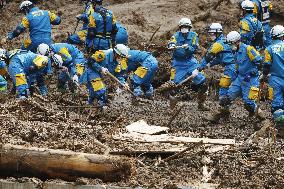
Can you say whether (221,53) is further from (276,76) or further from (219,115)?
(276,76)

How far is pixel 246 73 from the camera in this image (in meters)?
14.9

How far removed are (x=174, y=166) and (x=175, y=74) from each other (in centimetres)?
684

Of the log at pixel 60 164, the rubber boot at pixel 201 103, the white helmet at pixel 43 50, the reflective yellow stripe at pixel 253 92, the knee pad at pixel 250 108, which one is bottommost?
the rubber boot at pixel 201 103

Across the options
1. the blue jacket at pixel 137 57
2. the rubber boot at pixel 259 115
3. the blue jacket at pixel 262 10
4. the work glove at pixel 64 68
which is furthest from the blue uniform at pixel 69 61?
the blue jacket at pixel 262 10

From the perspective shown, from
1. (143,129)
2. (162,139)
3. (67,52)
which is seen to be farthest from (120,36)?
(162,139)

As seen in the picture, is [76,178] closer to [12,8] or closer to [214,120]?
[214,120]

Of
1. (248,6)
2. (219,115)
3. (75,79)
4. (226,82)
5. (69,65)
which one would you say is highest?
(248,6)

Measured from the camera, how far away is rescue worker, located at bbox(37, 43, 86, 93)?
16.6 m

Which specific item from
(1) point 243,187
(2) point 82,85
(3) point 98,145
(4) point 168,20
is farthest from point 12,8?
(1) point 243,187

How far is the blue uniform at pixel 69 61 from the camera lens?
54.5ft

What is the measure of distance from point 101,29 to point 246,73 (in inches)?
149

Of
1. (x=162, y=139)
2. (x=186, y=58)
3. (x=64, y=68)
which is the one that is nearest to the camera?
(x=162, y=139)

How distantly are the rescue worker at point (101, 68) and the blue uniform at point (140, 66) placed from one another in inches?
8.6

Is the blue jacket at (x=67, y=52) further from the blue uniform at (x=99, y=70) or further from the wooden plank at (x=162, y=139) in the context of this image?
the wooden plank at (x=162, y=139)
